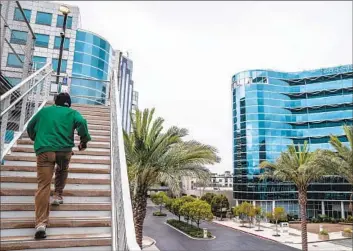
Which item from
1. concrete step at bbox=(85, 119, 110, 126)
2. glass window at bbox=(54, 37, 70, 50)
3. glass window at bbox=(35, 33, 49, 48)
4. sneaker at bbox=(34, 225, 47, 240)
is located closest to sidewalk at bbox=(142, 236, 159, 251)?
concrete step at bbox=(85, 119, 110, 126)

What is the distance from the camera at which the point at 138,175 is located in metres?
11.8

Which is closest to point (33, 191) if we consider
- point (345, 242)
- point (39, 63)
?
point (39, 63)

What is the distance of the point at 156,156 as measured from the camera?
1199 centimetres

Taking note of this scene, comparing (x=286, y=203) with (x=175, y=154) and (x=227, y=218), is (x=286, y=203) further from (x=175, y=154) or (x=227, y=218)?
(x=175, y=154)

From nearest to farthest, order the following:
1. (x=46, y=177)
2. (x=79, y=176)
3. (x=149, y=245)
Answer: (x=46, y=177), (x=79, y=176), (x=149, y=245)

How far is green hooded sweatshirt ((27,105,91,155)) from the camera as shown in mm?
3908

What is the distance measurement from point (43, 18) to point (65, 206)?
142 feet

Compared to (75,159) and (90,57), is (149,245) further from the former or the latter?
(90,57)

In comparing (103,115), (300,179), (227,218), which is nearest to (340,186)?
(227,218)

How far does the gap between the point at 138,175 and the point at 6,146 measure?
265 inches

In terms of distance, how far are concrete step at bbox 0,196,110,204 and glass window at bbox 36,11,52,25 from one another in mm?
42515

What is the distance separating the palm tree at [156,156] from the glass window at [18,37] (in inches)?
247

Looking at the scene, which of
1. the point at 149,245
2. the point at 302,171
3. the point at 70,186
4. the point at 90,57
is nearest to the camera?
the point at 70,186

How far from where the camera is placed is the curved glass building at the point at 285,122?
170ft
